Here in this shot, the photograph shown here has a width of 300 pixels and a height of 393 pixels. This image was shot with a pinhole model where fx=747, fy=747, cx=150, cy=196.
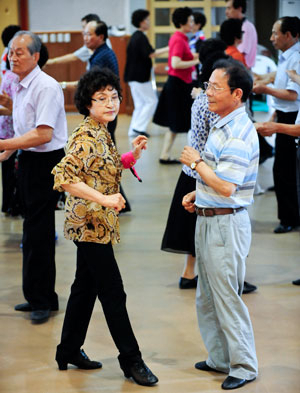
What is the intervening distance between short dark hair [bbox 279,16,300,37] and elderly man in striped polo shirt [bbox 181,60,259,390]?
105 inches

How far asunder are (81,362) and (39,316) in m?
0.72

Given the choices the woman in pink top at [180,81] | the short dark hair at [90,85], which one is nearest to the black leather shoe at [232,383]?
the short dark hair at [90,85]

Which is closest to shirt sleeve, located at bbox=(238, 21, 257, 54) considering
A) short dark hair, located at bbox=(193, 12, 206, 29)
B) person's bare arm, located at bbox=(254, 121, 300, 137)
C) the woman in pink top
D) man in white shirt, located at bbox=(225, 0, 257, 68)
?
man in white shirt, located at bbox=(225, 0, 257, 68)

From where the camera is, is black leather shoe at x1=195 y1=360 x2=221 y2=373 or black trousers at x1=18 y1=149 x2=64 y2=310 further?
black trousers at x1=18 y1=149 x2=64 y2=310

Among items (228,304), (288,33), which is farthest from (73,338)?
(288,33)

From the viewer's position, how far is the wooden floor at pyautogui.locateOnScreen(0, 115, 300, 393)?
3.49 m

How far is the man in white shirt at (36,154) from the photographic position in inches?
159

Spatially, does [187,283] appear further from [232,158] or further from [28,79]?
[232,158]

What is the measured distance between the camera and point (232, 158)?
10.3 feet

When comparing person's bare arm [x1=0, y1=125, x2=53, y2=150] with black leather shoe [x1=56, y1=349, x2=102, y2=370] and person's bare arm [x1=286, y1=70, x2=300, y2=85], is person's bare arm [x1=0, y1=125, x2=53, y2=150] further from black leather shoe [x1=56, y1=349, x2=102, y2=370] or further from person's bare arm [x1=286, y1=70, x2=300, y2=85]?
person's bare arm [x1=286, y1=70, x2=300, y2=85]

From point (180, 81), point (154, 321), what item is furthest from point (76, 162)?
point (180, 81)

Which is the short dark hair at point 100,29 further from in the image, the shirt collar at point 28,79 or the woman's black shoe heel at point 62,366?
the woman's black shoe heel at point 62,366

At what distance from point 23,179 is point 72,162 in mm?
1082

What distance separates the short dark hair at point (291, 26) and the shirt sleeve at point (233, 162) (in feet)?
9.72
